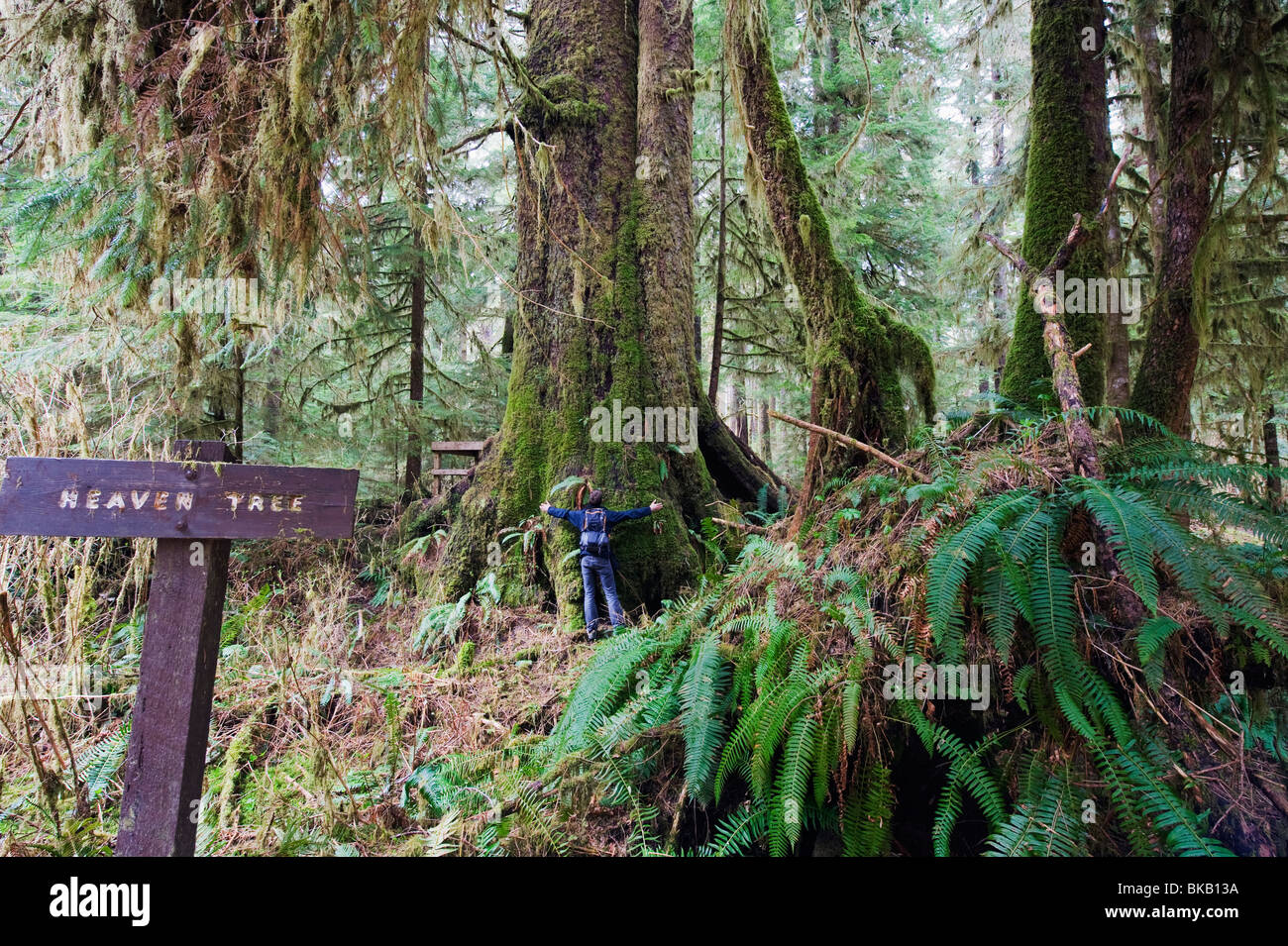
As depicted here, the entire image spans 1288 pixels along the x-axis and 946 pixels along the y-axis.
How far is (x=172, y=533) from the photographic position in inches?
115

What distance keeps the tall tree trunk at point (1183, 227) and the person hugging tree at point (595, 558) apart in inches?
195

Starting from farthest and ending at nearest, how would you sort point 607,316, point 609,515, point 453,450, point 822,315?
point 453,450 < point 607,316 < point 609,515 < point 822,315

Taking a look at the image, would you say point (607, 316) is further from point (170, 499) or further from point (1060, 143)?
point (170, 499)

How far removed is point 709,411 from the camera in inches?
311

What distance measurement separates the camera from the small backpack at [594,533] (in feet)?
19.9

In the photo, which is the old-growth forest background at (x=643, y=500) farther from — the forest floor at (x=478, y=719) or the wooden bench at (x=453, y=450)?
the wooden bench at (x=453, y=450)

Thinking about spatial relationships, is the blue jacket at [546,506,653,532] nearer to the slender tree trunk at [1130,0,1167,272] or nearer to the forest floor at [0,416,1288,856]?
the forest floor at [0,416,1288,856]

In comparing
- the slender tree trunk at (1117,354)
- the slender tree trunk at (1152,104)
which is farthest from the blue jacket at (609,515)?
→ the slender tree trunk at (1152,104)

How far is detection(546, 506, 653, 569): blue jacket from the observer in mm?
6262

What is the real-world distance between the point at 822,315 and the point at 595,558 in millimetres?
2962

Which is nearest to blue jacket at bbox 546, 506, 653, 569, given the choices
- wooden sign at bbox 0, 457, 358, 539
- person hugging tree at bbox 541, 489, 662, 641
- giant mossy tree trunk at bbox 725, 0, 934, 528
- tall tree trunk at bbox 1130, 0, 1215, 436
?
person hugging tree at bbox 541, 489, 662, 641

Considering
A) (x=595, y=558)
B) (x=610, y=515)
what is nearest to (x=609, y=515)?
(x=610, y=515)
